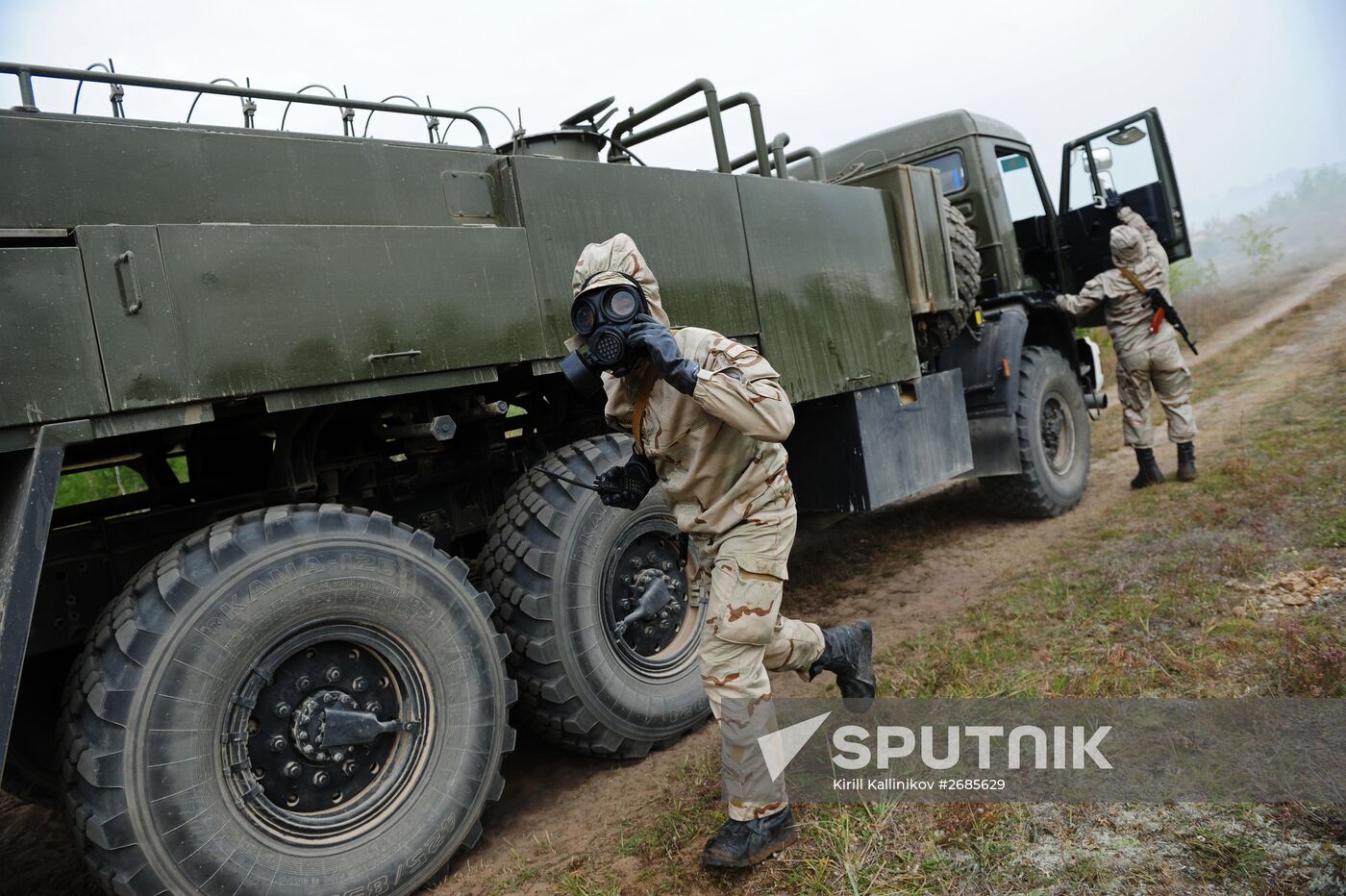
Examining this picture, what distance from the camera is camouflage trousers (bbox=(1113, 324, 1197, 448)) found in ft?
20.6

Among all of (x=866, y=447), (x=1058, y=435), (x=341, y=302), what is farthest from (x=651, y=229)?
(x=1058, y=435)

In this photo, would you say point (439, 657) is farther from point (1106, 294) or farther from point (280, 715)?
point (1106, 294)

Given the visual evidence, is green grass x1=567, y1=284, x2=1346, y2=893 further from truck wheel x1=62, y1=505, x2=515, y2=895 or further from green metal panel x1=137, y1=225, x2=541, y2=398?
green metal panel x1=137, y1=225, x2=541, y2=398

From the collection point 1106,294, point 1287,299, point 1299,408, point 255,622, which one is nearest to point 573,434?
point 255,622

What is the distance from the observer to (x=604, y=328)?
231 centimetres

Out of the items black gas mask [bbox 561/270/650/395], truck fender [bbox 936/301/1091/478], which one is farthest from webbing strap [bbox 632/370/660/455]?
truck fender [bbox 936/301/1091/478]

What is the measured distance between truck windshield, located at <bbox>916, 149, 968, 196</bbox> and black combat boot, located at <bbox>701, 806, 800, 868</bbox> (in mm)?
4772

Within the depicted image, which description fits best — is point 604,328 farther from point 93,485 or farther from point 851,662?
point 93,485

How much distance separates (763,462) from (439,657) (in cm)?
105

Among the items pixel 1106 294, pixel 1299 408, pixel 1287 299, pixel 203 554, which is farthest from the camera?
pixel 1287 299

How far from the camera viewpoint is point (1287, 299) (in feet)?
58.7

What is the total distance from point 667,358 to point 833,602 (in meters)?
2.98

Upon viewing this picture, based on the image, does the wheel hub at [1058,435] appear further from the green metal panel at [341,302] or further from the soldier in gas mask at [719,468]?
the green metal panel at [341,302]

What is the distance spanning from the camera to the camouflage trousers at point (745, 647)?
238 centimetres
